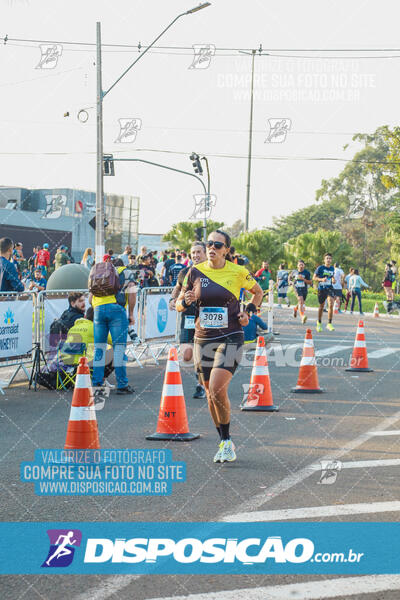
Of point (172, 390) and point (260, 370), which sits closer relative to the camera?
point (172, 390)

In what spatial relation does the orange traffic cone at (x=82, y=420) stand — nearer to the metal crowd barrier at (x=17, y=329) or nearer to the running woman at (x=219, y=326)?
the running woman at (x=219, y=326)

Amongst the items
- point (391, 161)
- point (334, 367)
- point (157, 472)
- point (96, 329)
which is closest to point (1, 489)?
point (157, 472)

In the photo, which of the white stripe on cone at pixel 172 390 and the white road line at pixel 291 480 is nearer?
the white road line at pixel 291 480

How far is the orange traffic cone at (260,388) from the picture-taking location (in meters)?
10.2

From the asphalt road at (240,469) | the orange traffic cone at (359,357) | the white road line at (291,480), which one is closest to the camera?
the asphalt road at (240,469)

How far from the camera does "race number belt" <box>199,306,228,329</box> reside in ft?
24.8

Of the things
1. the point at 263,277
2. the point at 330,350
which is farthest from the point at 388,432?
the point at 263,277

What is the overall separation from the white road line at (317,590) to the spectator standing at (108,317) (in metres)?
7.06

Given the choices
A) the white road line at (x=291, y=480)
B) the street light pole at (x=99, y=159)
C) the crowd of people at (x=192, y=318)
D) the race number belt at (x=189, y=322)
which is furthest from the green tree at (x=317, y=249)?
the white road line at (x=291, y=480)

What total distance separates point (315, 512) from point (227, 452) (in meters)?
1.75

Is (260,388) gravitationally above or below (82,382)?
below

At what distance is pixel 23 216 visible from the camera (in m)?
70.2

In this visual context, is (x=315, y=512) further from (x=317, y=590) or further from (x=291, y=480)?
(x=317, y=590)

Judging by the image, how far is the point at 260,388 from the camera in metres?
10.3
